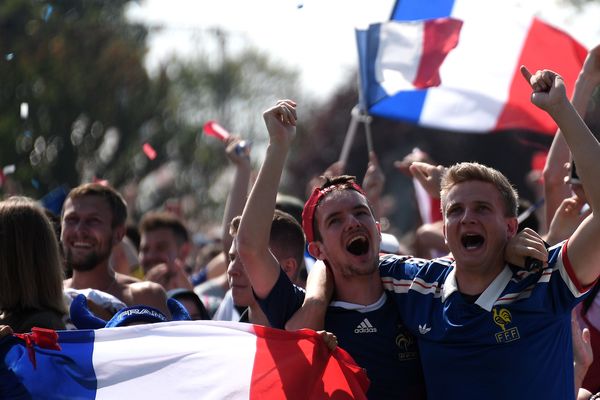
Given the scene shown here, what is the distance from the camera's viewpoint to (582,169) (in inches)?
178

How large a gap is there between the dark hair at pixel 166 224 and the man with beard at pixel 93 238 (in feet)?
5.70

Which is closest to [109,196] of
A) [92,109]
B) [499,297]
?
[499,297]

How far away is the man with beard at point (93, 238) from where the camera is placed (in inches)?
269

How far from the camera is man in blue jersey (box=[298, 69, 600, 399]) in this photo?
4523 mm

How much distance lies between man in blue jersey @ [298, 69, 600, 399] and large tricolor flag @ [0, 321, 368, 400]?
373mm

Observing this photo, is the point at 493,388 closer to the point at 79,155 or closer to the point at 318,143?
the point at 79,155

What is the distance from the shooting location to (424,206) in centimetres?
899

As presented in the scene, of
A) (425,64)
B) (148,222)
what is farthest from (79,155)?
(425,64)

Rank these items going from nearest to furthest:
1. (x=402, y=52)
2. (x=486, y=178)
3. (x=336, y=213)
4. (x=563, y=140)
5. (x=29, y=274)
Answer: (x=486, y=178) → (x=336, y=213) → (x=29, y=274) → (x=563, y=140) → (x=402, y=52)

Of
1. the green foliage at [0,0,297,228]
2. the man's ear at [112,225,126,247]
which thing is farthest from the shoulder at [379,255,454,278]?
the green foliage at [0,0,297,228]

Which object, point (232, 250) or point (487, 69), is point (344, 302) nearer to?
point (232, 250)

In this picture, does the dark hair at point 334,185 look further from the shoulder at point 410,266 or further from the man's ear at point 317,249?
the shoulder at point 410,266

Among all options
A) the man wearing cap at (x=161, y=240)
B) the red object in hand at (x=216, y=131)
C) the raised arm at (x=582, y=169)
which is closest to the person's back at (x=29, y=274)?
the raised arm at (x=582, y=169)

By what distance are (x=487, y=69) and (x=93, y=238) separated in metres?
3.34
